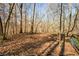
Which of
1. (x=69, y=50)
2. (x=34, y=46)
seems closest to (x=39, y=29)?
(x=34, y=46)

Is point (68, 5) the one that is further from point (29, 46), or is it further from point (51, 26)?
point (29, 46)

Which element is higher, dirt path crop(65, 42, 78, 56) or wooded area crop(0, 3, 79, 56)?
wooded area crop(0, 3, 79, 56)

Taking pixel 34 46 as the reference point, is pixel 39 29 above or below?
above

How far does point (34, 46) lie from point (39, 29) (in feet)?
0.54

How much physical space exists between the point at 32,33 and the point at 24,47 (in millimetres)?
149

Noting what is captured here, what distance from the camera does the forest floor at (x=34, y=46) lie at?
1784 millimetres

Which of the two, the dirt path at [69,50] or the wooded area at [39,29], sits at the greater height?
the wooded area at [39,29]

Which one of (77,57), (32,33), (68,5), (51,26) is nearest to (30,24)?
(32,33)

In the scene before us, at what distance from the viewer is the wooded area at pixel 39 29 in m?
1.78

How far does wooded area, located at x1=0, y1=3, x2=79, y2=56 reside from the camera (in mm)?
1784

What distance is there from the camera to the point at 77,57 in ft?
5.85

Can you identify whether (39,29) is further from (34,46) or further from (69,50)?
(69,50)

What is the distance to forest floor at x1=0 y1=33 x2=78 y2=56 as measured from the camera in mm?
1784

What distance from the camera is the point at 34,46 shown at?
1.79 m
